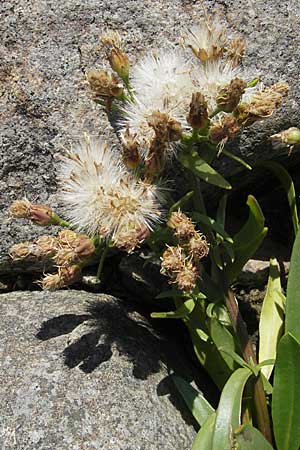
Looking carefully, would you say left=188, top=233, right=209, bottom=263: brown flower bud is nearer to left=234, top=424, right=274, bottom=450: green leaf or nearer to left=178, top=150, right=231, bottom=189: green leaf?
left=178, top=150, right=231, bottom=189: green leaf

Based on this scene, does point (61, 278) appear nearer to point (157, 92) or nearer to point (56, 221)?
point (56, 221)

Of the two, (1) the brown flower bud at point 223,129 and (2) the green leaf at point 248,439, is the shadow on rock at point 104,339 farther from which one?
(1) the brown flower bud at point 223,129

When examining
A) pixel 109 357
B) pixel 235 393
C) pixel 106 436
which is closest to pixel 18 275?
pixel 109 357

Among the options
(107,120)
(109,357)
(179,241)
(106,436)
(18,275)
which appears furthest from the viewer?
(18,275)

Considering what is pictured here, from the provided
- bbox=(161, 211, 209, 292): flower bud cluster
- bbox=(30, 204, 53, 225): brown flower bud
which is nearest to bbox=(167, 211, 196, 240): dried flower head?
bbox=(161, 211, 209, 292): flower bud cluster

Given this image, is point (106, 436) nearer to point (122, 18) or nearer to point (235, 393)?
point (235, 393)

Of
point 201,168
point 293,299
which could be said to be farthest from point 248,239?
point 201,168

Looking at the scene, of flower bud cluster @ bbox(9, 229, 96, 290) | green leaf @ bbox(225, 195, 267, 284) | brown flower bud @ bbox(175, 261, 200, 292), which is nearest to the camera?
brown flower bud @ bbox(175, 261, 200, 292)
